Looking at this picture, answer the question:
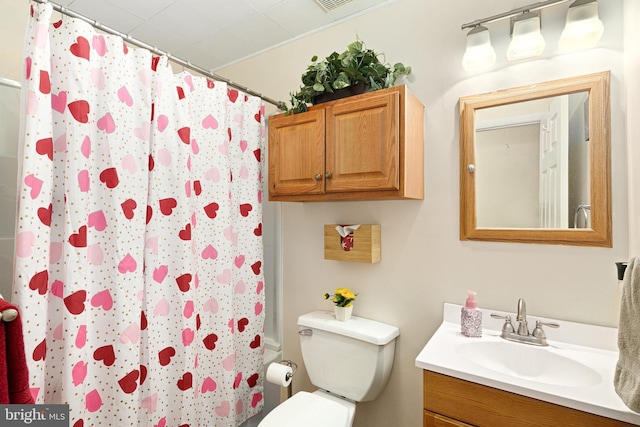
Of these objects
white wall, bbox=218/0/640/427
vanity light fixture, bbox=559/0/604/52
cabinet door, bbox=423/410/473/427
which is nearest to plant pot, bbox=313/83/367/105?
white wall, bbox=218/0/640/427

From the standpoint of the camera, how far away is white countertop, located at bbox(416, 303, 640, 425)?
84 centimetres

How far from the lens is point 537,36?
1.22 metres

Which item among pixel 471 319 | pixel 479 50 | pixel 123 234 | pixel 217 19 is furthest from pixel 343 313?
pixel 217 19

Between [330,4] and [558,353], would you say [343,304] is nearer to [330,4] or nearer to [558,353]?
[558,353]

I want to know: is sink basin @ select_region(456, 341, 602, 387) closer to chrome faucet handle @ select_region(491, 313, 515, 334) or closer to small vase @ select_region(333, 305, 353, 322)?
chrome faucet handle @ select_region(491, 313, 515, 334)

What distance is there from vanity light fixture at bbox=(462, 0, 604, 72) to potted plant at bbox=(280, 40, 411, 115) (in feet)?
0.99

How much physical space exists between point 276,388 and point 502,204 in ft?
5.38

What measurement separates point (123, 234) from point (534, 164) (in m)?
1.68

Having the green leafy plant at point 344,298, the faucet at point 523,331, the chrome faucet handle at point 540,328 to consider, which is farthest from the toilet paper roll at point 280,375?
the chrome faucet handle at point 540,328

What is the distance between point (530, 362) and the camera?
1.17 metres

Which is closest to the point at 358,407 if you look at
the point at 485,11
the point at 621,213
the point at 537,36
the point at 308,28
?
the point at 621,213

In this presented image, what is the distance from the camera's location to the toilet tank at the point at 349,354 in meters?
1.45

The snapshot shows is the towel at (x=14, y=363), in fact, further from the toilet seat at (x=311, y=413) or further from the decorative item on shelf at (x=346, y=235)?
the decorative item on shelf at (x=346, y=235)

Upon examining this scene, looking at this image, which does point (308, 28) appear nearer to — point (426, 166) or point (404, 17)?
point (404, 17)
